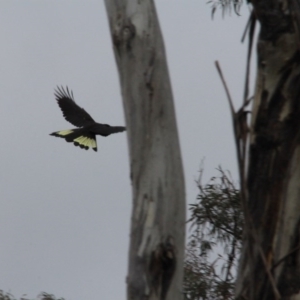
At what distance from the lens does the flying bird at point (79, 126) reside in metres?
8.69

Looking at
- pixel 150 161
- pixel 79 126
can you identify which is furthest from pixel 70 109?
pixel 150 161

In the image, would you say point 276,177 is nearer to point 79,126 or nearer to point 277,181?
point 277,181

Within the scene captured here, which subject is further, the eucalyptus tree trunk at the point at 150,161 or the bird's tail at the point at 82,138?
the bird's tail at the point at 82,138

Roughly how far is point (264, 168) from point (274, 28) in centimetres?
56

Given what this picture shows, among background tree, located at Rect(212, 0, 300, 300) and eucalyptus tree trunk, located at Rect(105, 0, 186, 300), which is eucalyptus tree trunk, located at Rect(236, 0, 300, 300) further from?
eucalyptus tree trunk, located at Rect(105, 0, 186, 300)

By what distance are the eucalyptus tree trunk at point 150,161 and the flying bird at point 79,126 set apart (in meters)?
4.02

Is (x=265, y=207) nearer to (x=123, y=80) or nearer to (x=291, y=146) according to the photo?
(x=291, y=146)

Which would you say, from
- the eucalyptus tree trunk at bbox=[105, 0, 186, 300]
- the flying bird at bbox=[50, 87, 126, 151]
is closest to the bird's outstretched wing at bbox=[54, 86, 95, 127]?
the flying bird at bbox=[50, 87, 126, 151]

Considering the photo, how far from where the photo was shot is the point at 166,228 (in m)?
3.77

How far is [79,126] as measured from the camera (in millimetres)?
9172

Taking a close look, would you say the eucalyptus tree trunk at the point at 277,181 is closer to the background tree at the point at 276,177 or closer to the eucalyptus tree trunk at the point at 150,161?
the background tree at the point at 276,177

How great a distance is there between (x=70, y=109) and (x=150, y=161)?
19.2 feet

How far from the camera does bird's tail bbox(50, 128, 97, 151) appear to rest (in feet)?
28.6

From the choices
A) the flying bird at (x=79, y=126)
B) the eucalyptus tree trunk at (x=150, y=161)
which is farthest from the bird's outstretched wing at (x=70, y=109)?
the eucalyptus tree trunk at (x=150, y=161)
